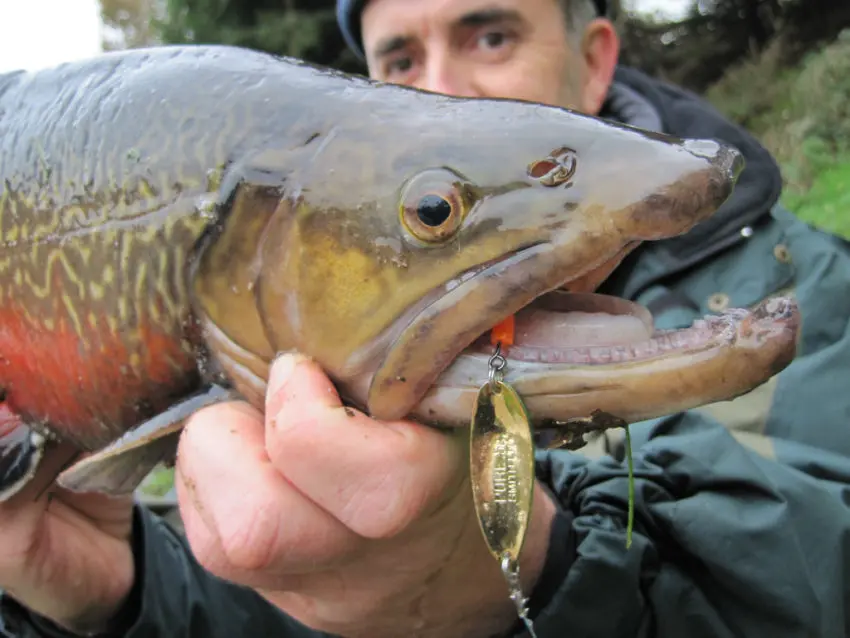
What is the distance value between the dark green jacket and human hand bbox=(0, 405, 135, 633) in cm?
8

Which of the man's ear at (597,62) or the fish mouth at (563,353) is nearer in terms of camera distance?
the fish mouth at (563,353)

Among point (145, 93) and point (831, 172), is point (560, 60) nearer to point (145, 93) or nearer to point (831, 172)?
point (145, 93)

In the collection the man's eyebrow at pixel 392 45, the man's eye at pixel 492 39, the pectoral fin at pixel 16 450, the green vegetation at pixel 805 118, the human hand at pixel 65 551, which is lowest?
the green vegetation at pixel 805 118

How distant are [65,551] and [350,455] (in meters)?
1.27

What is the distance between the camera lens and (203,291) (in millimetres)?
1007

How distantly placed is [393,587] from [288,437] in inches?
14.8

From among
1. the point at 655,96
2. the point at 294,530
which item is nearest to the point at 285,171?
the point at 294,530

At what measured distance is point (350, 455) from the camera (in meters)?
0.83

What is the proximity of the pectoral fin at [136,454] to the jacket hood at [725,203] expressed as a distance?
4.55ft

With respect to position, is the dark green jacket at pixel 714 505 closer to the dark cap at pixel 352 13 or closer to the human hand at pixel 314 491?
the human hand at pixel 314 491

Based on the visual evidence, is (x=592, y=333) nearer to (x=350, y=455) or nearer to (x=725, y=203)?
(x=350, y=455)

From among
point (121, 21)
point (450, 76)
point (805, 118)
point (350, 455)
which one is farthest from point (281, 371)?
point (121, 21)

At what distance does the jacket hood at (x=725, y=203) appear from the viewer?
6.72 ft

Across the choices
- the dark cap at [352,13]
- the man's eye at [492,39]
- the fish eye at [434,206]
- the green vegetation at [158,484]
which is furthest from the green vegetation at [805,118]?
the green vegetation at [158,484]
